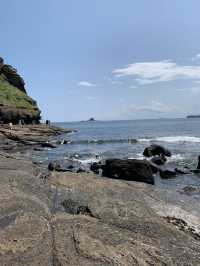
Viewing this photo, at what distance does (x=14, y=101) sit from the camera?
118 m

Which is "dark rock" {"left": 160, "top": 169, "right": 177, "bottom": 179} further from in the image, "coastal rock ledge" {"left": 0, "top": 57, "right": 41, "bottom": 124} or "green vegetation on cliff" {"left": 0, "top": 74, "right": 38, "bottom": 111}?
"green vegetation on cliff" {"left": 0, "top": 74, "right": 38, "bottom": 111}

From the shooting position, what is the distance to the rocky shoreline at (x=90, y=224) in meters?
9.78

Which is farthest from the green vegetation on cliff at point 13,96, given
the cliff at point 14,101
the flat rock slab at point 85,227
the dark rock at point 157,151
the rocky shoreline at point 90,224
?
the flat rock slab at point 85,227

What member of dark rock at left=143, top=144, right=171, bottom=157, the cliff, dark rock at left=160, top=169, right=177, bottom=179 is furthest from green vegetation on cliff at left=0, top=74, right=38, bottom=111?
dark rock at left=160, top=169, right=177, bottom=179

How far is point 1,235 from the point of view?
10469 millimetres

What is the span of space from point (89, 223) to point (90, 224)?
0.31ft

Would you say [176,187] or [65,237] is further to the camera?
[176,187]

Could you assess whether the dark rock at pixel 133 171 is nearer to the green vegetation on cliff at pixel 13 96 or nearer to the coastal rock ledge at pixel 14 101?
the coastal rock ledge at pixel 14 101

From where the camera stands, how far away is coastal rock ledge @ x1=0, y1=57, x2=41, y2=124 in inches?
3844

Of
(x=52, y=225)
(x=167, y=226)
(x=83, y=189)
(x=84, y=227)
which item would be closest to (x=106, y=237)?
(x=84, y=227)

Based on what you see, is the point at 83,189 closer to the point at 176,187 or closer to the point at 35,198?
the point at 35,198

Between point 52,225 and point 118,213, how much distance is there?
9.52ft

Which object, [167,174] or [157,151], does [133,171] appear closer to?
[167,174]

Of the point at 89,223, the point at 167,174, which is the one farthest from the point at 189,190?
the point at 89,223
